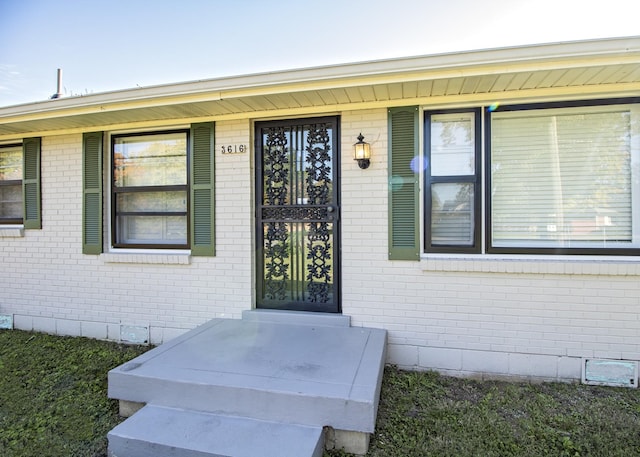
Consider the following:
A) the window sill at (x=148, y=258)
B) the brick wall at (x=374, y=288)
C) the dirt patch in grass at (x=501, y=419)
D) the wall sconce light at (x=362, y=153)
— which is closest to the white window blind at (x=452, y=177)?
the brick wall at (x=374, y=288)

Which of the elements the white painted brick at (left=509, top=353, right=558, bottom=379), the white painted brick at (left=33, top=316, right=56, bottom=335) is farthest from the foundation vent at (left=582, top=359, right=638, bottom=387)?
the white painted brick at (left=33, top=316, right=56, bottom=335)

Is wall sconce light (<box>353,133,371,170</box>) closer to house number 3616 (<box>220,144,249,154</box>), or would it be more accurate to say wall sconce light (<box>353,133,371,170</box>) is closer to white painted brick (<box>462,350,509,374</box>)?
house number 3616 (<box>220,144,249,154</box>)

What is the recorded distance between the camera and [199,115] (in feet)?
12.0

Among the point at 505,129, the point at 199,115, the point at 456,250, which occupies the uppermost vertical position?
the point at 199,115

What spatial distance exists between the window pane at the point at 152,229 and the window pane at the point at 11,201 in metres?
1.70

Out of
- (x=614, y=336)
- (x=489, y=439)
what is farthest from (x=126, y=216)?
(x=614, y=336)

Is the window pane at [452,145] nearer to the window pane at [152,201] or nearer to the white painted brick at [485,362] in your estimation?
the white painted brick at [485,362]

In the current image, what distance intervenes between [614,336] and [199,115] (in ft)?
14.7

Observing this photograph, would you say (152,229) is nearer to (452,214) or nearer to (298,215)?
(298,215)

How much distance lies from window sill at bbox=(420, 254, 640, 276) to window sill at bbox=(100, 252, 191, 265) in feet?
8.40

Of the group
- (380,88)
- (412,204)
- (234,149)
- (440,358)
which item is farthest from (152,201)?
(440,358)

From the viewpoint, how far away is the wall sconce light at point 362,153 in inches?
128

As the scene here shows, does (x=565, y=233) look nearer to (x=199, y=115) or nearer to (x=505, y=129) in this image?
(x=505, y=129)

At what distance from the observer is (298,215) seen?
11.7 feet
